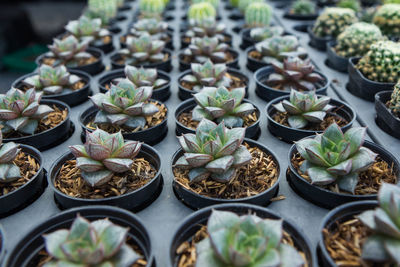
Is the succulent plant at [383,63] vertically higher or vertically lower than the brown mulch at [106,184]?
higher

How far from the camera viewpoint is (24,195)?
Answer: 1528 mm

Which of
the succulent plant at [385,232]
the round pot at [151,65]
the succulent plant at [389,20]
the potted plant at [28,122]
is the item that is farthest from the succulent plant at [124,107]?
the succulent plant at [389,20]

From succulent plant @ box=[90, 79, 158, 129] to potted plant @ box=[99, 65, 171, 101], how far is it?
0.33 meters

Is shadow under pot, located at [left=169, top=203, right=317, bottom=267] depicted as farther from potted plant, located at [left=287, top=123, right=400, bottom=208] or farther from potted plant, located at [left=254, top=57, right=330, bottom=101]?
potted plant, located at [left=254, top=57, right=330, bottom=101]

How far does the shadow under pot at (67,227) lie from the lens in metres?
1.22

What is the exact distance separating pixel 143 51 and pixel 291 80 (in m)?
1.19

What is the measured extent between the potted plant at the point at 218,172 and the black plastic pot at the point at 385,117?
796 millimetres

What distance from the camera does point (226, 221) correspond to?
3.84ft

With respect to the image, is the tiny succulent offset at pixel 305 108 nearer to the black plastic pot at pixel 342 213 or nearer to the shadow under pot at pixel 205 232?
the black plastic pot at pixel 342 213

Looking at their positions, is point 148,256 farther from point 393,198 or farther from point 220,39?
point 220,39

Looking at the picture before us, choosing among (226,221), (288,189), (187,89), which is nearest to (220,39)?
(187,89)

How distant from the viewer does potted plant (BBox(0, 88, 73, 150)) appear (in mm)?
1811

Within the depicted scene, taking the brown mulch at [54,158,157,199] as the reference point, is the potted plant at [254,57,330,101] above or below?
above

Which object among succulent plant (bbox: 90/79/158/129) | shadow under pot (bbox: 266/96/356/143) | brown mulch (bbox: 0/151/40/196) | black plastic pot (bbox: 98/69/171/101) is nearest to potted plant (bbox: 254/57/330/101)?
shadow under pot (bbox: 266/96/356/143)
